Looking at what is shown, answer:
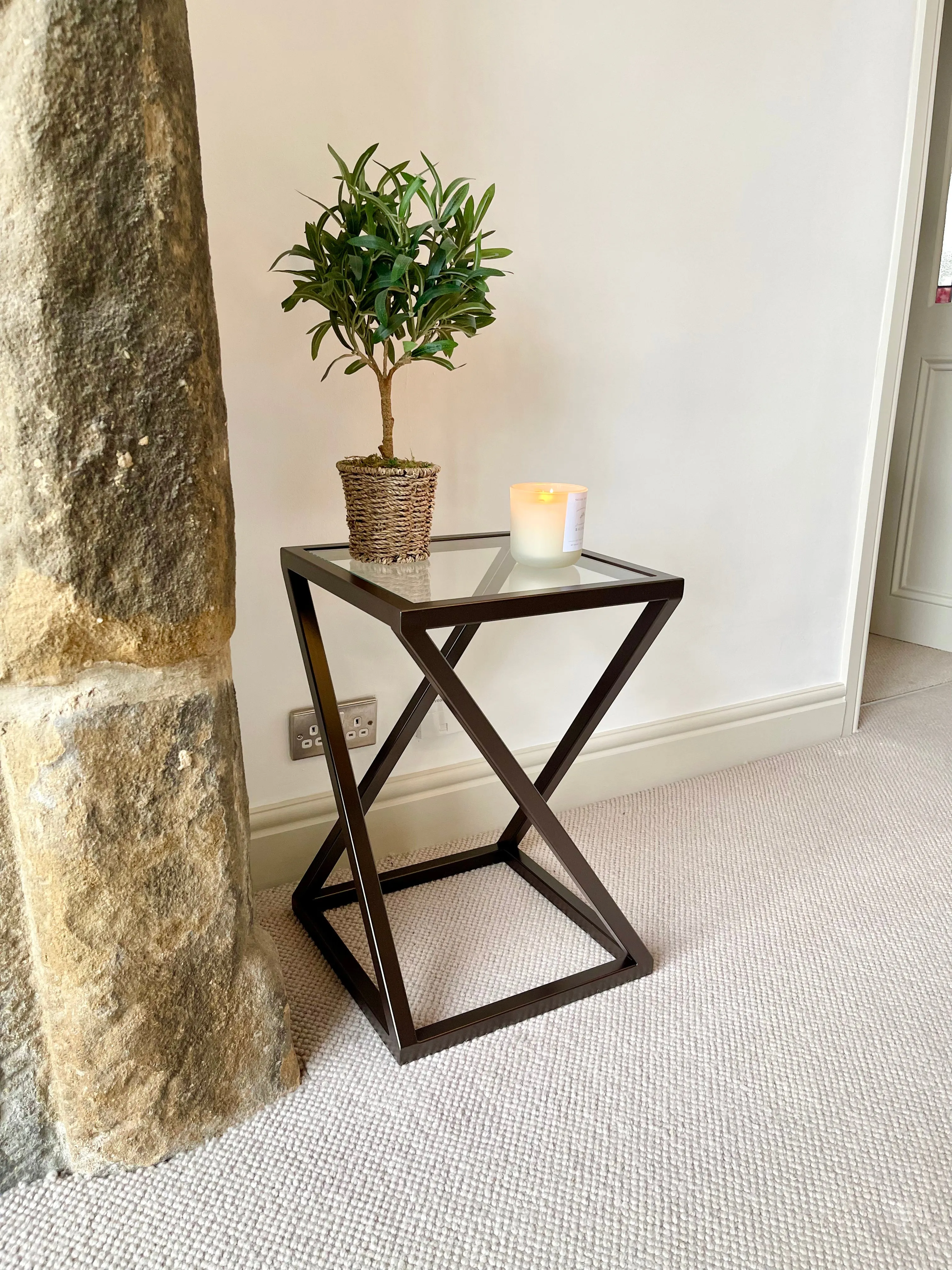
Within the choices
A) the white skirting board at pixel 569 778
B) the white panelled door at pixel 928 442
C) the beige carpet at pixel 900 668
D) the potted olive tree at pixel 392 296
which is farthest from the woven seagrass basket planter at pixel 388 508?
the white panelled door at pixel 928 442

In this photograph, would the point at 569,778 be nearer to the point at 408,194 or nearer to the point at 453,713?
the point at 453,713

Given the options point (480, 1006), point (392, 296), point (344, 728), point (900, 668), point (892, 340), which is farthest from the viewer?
point (900, 668)

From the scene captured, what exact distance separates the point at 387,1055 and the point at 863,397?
1.72 meters

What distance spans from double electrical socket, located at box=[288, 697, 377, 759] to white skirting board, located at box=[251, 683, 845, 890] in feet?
0.29

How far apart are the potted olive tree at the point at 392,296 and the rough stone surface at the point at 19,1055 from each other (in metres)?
0.57

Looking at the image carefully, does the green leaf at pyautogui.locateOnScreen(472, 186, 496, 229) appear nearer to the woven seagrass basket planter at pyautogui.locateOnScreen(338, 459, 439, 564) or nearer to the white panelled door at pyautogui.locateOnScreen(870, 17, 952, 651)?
the woven seagrass basket planter at pyautogui.locateOnScreen(338, 459, 439, 564)

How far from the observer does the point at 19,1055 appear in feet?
3.00

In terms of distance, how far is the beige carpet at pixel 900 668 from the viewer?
256 cm

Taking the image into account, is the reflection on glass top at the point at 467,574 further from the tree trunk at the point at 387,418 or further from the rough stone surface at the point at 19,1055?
the rough stone surface at the point at 19,1055

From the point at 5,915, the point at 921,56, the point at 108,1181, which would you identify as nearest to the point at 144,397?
the point at 5,915

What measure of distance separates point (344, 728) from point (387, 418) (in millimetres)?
567

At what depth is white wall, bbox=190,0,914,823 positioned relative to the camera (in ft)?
4.27

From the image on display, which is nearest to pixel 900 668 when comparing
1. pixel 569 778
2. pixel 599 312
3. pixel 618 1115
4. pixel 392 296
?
pixel 569 778

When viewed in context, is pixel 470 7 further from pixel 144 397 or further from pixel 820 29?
pixel 144 397
